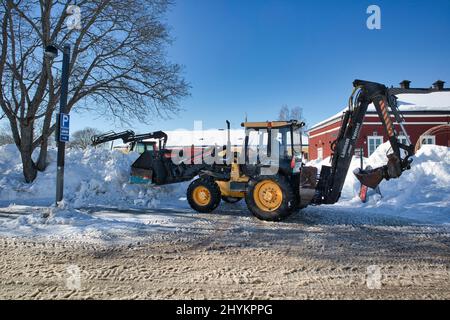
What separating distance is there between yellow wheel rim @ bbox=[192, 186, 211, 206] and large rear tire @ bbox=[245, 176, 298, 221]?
1598 mm

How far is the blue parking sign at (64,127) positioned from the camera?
8.20 metres

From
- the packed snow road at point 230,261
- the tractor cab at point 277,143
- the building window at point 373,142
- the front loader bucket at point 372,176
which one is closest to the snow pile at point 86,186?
the packed snow road at point 230,261

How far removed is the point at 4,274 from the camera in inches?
155

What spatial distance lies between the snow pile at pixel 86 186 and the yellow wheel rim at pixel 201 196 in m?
1.76

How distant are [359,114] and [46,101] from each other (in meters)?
12.0

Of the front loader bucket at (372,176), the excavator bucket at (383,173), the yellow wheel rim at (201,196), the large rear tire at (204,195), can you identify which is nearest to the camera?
the excavator bucket at (383,173)

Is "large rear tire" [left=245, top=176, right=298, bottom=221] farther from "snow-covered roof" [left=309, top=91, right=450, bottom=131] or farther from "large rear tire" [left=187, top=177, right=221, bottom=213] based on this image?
"snow-covered roof" [left=309, top=91, right=450, bottom=131]

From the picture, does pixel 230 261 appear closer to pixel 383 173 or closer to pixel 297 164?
pixel 297 164

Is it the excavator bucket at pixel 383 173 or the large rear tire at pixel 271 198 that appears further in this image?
the excavator bucket at pixel 383 173

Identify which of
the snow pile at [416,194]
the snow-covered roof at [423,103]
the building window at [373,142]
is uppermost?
the snow-covered roof at [423,103]

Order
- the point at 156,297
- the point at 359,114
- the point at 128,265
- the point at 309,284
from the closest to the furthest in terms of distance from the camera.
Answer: the point at 156,297, the point at 309,284, the point at 128,265, the point at 359,114

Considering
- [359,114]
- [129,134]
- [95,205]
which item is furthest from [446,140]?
[95,205]

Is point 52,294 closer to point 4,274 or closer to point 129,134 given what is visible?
point 4,274

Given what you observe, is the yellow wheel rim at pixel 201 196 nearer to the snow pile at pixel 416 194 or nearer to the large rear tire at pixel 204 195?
the large rear tire at pixel 204 195
